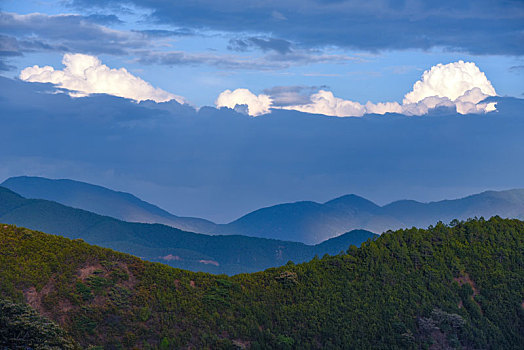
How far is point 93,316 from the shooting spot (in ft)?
261

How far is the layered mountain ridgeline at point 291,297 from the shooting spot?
80.2 metres

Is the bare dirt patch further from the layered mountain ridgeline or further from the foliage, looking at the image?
the foliage

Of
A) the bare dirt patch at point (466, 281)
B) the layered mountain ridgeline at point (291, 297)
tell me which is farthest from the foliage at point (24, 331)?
the bare dirt patch at point (466, 281)

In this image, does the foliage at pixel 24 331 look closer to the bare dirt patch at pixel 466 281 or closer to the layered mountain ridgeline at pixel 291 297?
the layered mountain ridgeline at pixel 291 297

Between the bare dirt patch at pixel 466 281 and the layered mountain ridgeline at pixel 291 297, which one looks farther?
the bare dirt patch at pixel 466 281

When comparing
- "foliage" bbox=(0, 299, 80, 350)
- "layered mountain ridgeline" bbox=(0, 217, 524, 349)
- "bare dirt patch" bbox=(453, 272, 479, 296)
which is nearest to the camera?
"foliage" bbox=(0, 299, 80, 350)

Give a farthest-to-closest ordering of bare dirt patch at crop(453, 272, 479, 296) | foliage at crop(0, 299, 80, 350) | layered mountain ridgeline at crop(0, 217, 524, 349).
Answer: bare dirt patch at crop(453, 272, 479, 296) → layered mountain ridgeline at crop(0, 217, 524, 349) → foliage at crop(0, 299, 80, 350)

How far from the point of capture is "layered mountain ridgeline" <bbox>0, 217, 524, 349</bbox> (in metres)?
80.2

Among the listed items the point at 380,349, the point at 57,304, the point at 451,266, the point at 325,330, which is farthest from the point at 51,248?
the point at 451,266

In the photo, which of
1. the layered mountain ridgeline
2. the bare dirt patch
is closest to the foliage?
the layered mountain ridgeline

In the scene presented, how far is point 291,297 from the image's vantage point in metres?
91.8

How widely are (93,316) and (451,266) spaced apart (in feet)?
176

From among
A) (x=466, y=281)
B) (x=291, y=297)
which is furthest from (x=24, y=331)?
(x=466, y=281)

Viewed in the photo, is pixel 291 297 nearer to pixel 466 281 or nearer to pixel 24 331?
pixel 466 281
